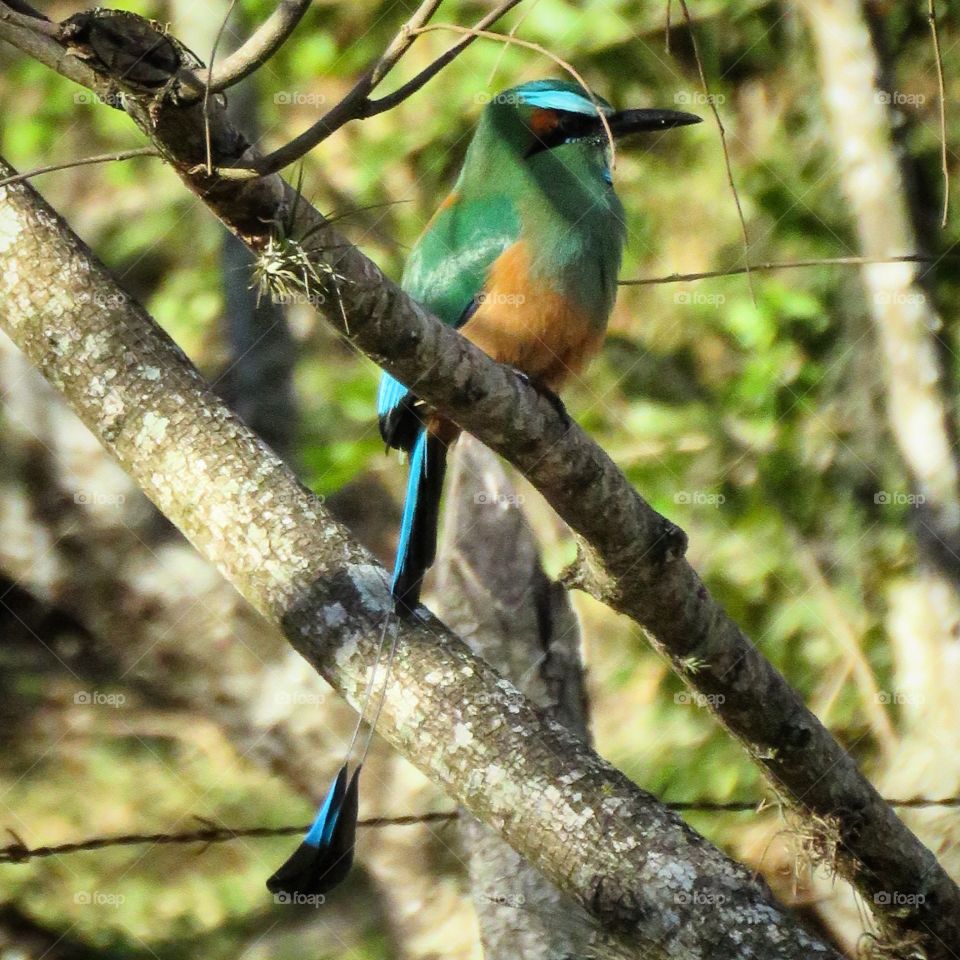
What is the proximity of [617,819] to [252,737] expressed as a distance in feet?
11.4


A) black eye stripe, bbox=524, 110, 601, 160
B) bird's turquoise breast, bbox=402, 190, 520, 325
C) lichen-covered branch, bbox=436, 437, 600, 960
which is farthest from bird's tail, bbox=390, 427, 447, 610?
black eye stripe, bbox=524, 110, 601, 160

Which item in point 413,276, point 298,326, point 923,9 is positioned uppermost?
point 923,9

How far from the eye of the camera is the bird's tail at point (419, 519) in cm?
229

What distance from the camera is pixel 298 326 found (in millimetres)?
5152

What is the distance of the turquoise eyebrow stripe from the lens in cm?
329

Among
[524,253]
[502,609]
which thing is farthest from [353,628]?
[524,253]

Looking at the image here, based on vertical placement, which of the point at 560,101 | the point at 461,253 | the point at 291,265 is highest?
the point at 560,101

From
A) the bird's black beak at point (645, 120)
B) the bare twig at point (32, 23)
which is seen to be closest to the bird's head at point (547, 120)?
the bird's black beak at point (645, 120)

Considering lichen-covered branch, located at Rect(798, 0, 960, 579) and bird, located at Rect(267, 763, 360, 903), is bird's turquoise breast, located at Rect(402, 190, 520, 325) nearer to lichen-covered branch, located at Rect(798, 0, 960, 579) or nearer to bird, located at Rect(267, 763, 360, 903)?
bird, located at Rect(267, 763, 360, 903)

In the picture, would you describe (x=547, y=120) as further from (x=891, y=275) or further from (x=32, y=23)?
(x=32, y=23)

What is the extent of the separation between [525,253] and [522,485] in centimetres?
142

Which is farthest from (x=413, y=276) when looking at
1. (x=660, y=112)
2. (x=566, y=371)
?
(x=660, y=112)

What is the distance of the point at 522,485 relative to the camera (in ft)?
14.2

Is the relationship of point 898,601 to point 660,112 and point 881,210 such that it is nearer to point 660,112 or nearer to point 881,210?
point 881,210
